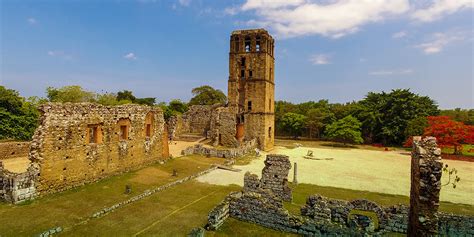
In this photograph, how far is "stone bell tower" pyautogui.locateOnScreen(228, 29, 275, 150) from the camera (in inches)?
1310

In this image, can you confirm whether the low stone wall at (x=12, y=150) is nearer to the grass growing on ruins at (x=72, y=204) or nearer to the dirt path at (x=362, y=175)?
the grass growing on ruins at (x=72, y=204)

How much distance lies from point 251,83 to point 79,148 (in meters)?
22.0

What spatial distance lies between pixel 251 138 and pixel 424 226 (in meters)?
28.0

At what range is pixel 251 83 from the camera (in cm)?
3384

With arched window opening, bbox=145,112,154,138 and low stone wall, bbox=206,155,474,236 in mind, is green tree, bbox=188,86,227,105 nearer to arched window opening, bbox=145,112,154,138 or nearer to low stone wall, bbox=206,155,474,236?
arched window opening, bbox=145,112,154,138

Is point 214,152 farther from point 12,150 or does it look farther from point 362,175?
point 12,150

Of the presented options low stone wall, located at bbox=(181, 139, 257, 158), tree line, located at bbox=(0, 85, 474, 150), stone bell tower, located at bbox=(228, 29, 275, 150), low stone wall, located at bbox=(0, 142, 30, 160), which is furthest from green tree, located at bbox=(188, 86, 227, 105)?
low stone wall, located at bbox=(0, 142, 30, 160)

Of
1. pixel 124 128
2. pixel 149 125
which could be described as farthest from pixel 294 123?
pixel 124 128

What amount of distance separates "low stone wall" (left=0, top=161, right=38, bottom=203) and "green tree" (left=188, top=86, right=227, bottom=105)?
188ft

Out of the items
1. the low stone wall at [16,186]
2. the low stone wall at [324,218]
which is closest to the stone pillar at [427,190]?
the low stone wall at [324,218]

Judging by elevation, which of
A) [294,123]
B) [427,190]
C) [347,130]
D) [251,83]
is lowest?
[427,190]

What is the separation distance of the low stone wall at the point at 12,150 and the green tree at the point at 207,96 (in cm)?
4833

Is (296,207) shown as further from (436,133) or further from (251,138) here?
(436,133)

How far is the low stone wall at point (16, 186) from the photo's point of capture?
38.7 feet
